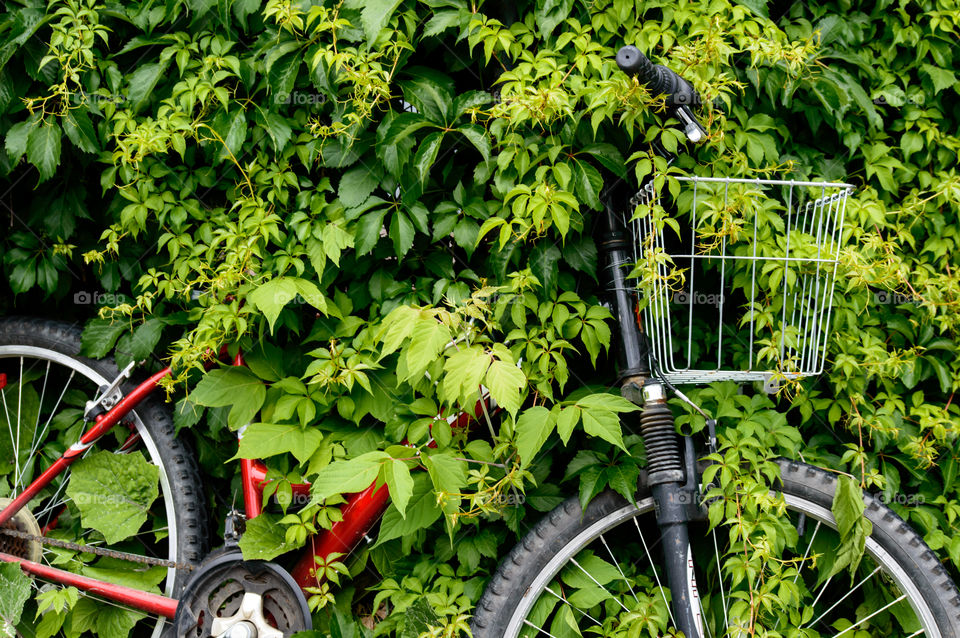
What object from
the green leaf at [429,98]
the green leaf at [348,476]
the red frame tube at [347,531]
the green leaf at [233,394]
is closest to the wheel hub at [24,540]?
the green leaf at [233,394]

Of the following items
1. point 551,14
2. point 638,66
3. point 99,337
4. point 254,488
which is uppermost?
point 551,14

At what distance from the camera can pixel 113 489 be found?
2.50 meters

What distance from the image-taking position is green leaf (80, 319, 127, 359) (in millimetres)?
2518

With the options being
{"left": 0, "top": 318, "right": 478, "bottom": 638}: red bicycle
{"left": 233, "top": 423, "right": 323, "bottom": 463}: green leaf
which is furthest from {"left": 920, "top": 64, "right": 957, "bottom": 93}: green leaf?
{"left": 233, "top": 423, "right": 323, "bottom": 463}: green leaf

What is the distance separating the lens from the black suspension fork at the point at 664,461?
188 cm

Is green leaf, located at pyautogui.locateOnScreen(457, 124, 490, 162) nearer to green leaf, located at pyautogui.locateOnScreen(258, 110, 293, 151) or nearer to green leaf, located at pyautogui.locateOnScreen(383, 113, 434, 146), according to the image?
green leaf, located at pyautogui.locateOnScreen(383, 113, 434, 146)

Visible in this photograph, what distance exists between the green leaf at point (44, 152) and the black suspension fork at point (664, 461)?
1.90m

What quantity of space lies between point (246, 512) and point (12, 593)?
82cm

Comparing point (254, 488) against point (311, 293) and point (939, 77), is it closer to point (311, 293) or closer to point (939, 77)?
point (311, 293)

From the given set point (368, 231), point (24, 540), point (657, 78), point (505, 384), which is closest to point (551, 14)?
point (657, 78)

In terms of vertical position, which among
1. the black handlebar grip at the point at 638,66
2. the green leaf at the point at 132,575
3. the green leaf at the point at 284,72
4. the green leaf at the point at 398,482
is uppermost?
the black handlebar grip at the point at 638,66

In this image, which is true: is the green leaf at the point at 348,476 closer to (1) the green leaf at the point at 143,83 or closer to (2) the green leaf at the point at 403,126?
(2) the green leaf at the point at 403,126

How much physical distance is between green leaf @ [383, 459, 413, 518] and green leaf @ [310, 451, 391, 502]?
0.08ft

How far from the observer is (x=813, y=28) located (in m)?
2.62
